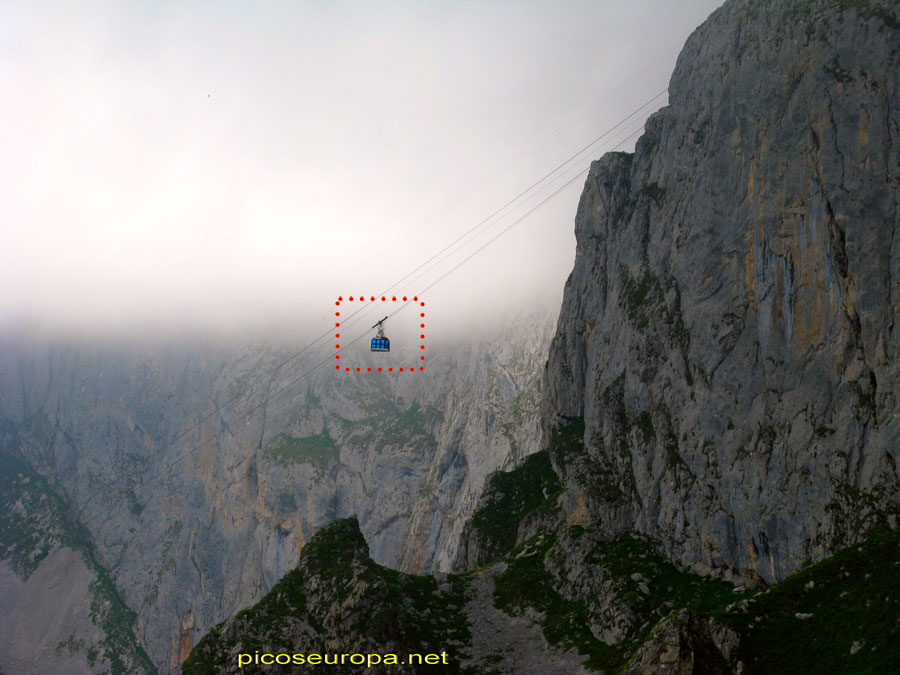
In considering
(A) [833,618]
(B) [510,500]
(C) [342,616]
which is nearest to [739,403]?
(A) [833,618]

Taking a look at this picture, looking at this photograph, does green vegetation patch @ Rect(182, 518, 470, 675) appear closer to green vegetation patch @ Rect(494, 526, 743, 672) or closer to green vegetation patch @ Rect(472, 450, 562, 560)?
green vegetation patch @ Rect(494, 526, 743, 672)

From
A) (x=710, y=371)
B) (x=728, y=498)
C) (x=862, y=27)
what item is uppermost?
(x=862, y=27)

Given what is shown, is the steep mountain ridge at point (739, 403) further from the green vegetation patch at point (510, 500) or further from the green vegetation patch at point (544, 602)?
the green vegetation patch at point (510, 500)

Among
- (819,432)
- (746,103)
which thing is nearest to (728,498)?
(819,432)

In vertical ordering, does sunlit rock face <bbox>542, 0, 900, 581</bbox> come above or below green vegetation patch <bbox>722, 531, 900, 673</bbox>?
above

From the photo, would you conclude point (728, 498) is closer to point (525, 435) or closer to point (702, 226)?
point (702, 226)

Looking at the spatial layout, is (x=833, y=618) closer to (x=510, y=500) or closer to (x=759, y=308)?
(x=759, y=308)

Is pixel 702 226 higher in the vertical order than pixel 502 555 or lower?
higher

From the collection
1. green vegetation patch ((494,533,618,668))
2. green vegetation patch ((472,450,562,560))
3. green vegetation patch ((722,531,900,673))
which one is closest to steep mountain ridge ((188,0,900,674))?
green vegetation patch ((722,531,900,673))
